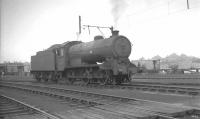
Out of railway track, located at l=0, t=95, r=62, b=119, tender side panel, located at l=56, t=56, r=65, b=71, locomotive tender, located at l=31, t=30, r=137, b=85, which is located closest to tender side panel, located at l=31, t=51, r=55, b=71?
locomotive tender, located at l=31, t=30, r=137, b=85

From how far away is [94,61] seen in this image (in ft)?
64.0

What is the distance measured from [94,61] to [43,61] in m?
8.57

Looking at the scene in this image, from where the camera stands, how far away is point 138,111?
757 cm

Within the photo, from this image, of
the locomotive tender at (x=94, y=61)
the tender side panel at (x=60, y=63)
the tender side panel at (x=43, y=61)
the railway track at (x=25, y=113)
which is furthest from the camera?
the tender side panel at (x=43, y=61)

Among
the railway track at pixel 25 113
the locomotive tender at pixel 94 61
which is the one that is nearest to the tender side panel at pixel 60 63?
the locomotive tender at pixel 94 61

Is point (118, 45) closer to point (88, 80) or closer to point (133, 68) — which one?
point (133, 68)

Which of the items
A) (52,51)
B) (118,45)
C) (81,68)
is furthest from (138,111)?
(52,51)

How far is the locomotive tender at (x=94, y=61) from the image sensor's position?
57.8 ft

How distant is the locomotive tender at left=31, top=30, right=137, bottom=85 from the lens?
17625 mm

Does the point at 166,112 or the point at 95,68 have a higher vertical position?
the point at 95,68

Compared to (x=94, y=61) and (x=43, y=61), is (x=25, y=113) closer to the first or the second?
(x=94, y=61)

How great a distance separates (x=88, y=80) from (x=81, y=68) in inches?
52.6

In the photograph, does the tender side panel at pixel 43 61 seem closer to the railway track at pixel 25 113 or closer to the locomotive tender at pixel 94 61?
the locomotive tender at pixel 94 61

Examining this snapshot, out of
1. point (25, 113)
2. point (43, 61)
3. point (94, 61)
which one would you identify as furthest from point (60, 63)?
point (25, 113)
